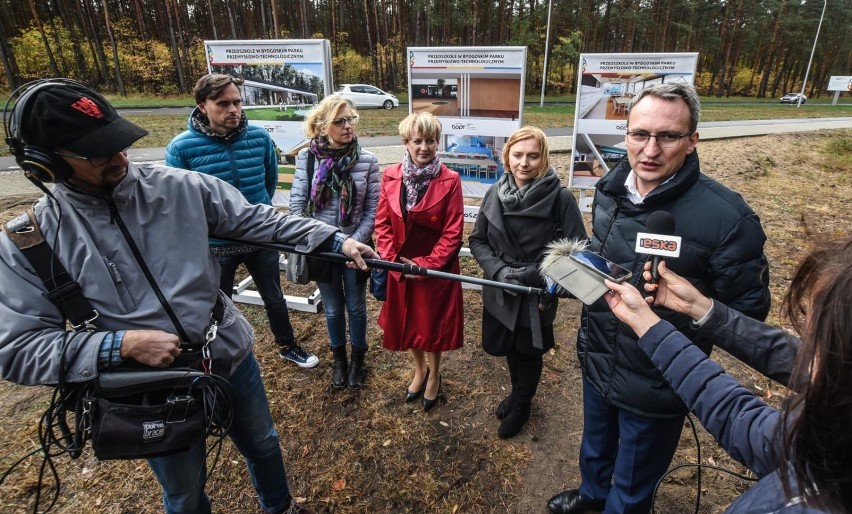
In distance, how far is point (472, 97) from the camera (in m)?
4.83

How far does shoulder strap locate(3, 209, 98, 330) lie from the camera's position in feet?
4.77

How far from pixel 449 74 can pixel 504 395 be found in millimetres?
3452

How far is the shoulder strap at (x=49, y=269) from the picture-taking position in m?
1.46

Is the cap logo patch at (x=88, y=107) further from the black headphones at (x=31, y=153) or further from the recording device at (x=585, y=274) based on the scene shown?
the recording device at (x=585, y=274)

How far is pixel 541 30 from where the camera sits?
38.2m

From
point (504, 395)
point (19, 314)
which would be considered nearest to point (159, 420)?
point (19, 314)

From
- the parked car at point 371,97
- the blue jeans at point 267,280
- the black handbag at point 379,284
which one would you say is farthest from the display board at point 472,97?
the parked car at point 371,97

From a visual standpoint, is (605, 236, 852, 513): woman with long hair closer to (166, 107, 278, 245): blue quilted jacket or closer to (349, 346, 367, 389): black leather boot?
(349, 346, 367, 389): black leather boot

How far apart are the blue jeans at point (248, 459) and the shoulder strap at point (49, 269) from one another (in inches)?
28.0

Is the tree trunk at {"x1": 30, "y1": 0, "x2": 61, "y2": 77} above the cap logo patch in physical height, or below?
above

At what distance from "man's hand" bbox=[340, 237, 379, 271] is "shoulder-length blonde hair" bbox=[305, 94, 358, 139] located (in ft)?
4.61

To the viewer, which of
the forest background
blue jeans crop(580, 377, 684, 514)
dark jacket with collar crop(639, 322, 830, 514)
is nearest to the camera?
dark jacket with collar crop(639, 322, 830, 514)

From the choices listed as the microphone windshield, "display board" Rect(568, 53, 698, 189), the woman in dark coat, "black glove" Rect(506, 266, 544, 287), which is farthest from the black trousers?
"display board" Rect(568, 53, 698, 189)

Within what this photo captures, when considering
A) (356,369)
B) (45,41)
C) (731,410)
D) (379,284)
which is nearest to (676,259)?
(731,410)
